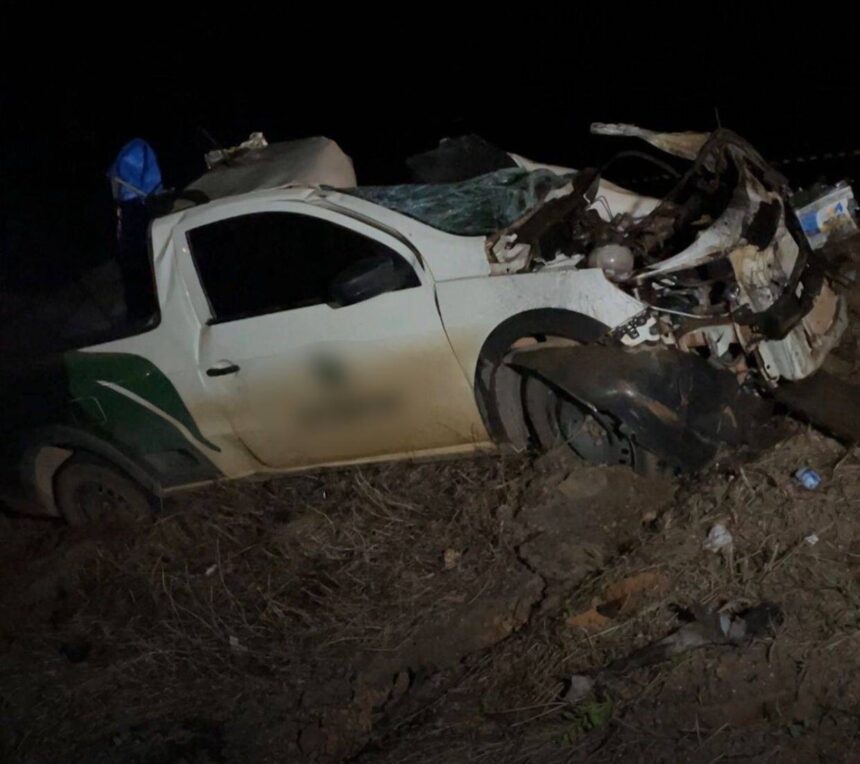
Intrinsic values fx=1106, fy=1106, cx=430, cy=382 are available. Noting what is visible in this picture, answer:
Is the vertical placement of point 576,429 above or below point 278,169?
below

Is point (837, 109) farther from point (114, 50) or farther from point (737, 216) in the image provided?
point (114, 50)

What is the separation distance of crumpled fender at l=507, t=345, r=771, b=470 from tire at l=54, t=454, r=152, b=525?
112 inches

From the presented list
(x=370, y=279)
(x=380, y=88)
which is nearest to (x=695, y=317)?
(x=370, y=279)

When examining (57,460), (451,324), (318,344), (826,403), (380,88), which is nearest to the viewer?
(826,403)

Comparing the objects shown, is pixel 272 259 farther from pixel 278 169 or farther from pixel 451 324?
pixel 451 324

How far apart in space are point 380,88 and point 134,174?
27.4 ft

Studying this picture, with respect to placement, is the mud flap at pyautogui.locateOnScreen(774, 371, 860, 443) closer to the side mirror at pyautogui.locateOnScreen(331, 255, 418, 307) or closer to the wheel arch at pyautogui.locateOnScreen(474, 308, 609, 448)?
the wheel arch at pyautogui.locateOnScreen(474, 308, 609, 448)

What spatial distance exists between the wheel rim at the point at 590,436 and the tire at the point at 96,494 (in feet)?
8.63

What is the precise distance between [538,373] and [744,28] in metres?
8.15

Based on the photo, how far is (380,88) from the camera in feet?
47.9

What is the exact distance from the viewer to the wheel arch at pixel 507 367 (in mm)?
4797

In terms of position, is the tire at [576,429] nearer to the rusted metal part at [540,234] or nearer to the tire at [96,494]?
the rusted metal part at [540,234]

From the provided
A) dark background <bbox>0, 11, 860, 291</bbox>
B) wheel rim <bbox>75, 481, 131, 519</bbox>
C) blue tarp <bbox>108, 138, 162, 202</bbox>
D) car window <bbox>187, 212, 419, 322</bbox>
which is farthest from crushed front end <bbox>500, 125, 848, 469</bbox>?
dark background <bbox>0, 11, 860, 291</bbox>

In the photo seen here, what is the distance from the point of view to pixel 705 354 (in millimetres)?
4891
